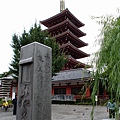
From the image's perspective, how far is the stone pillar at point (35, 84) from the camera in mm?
3238

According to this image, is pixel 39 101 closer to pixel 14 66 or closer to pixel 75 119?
pixel 75 119

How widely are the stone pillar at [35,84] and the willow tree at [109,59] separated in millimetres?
1244

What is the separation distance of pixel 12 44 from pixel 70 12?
52.6ft

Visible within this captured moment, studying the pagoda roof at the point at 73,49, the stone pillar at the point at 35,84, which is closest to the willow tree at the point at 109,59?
the stone pillar at the point at 35,84

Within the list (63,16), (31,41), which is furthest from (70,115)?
(63,16)

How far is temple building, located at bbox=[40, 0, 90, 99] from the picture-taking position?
73.0 feet

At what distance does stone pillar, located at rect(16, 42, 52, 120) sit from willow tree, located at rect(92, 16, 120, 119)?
124 cm

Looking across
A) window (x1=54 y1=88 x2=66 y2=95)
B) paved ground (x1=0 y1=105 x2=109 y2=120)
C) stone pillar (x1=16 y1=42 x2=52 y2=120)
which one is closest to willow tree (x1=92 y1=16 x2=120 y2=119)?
stone pillar (x1=16 y1=42 x2=52 y2=120)

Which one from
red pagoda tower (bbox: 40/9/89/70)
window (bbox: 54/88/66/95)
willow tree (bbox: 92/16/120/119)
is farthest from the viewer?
red pagoda tower (bbox: 40/9/89/70)

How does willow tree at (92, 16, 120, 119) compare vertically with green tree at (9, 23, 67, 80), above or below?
below

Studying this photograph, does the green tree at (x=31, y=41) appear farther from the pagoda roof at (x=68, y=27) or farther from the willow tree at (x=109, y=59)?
the pagoda roof at (x=68, y=27)

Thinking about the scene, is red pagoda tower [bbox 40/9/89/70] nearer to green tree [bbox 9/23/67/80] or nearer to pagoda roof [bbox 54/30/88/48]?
pagoda roof [bbox 54/30/88/48]

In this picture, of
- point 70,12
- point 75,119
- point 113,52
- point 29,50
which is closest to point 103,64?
point 113,52

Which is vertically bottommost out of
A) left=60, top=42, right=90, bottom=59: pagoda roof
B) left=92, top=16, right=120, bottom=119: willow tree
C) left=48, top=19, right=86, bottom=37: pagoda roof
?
left=92, top=16, right=120, bottom=119: willow tree
